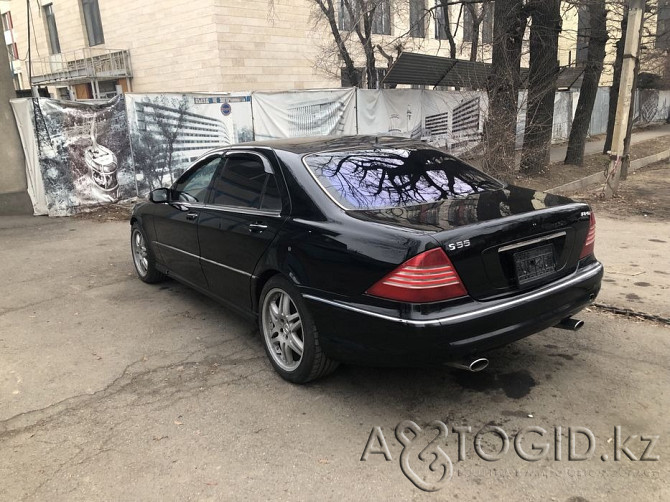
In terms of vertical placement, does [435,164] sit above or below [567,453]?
above

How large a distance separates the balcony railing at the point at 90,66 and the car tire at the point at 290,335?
23.0 metres

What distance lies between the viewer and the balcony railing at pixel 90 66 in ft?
76.8

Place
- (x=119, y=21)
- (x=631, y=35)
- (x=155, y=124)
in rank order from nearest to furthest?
(x=631, y=35) < (x=155, y=124) < (x=119, y=21)

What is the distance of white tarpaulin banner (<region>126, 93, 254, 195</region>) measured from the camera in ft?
35.0

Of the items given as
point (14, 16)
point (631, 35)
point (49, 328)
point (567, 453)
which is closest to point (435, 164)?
point (567, 453)

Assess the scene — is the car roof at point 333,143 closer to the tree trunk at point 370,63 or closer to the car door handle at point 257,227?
the car door handle at point 257,227

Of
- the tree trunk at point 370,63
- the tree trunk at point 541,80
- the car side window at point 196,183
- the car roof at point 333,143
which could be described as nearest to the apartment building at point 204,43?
the tree trunk at point 370,63

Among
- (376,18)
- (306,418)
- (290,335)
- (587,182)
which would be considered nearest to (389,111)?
(587,182)

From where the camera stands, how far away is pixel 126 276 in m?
6.41

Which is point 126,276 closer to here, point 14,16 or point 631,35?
point 631,35

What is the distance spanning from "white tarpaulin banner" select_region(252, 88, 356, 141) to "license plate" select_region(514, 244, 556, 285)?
368 inches

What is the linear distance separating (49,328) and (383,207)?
3.37 metres

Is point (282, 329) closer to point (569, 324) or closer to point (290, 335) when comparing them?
point (290, 335)

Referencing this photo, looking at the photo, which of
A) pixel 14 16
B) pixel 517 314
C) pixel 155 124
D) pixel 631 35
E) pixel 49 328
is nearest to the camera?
pixel 517 314
